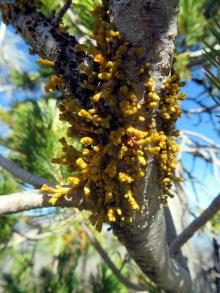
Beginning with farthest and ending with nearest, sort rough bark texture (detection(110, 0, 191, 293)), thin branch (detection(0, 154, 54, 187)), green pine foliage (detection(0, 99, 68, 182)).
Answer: green pine foliage (detection(0, 99, 68, 182)) < thin branch (detection(0, 154, 54, 187)) < rough bark texture (detection(110, 0, 191, 293))

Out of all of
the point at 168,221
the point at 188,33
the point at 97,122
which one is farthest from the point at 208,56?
the point at 188,33

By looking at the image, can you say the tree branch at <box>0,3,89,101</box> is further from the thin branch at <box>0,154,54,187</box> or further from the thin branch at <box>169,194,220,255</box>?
the thin branch at <box>169,194,220,255</box>

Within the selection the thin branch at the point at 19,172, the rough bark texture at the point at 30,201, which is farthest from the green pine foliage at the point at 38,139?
the rough bark texture at the point at 30,201

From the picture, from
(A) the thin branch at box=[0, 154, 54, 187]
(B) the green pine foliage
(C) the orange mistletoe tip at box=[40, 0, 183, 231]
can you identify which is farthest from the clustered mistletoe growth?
(B) the green pine foliage

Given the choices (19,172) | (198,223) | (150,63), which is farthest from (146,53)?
(198,223)

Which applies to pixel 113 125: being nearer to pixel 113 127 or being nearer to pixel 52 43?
pixel 113 127
